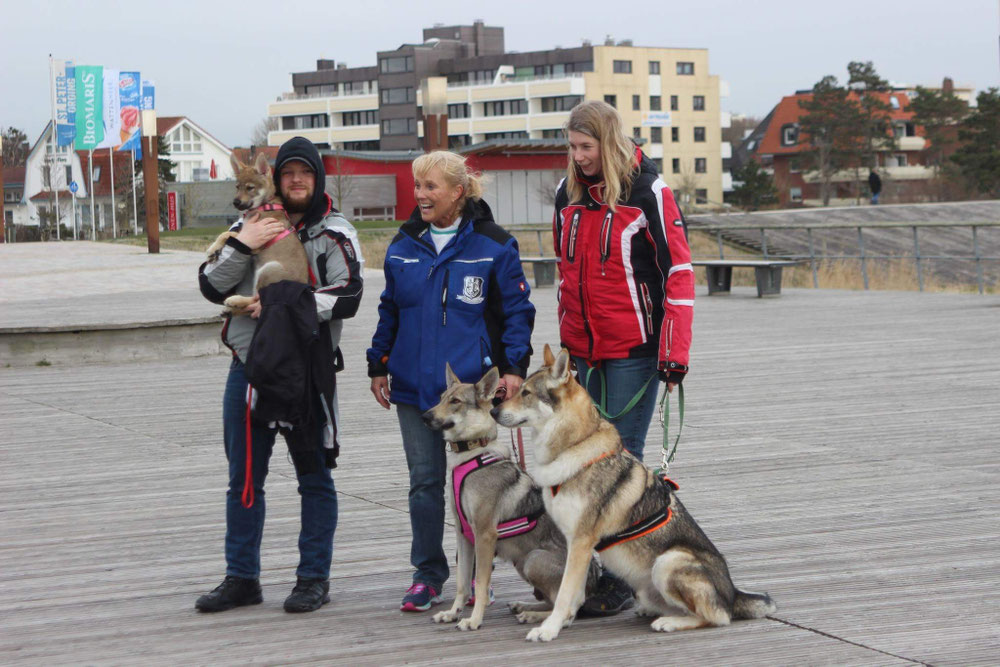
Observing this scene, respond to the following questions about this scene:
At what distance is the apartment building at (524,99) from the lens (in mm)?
91750

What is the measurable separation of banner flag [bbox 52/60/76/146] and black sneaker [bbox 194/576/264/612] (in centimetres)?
4074

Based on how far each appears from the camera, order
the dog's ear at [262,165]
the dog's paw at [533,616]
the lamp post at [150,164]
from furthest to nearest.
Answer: the lamp post at [150,164]
the dog's ear at [262,165]
the dog's paw at [533,616]

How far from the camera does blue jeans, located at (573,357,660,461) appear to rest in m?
4.83

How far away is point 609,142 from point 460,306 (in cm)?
87

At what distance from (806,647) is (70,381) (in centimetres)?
986

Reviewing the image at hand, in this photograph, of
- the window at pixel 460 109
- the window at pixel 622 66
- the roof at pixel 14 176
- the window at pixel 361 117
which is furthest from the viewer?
the window at pixel 361 117

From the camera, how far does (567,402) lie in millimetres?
4398

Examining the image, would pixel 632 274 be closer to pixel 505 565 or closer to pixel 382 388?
pixel 382 388

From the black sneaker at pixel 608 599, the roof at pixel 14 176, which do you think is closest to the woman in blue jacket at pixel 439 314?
the black sneaker at pixel 608 599

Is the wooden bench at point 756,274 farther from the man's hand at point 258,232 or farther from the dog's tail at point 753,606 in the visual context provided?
the man's hand at point 258,232

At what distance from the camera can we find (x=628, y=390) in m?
4.84

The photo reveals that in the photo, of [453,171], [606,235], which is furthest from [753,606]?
[453,171]

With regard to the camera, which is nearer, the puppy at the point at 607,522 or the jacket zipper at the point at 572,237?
the puppy at the point at 607,522

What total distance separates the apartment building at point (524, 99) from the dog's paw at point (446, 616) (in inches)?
3274
